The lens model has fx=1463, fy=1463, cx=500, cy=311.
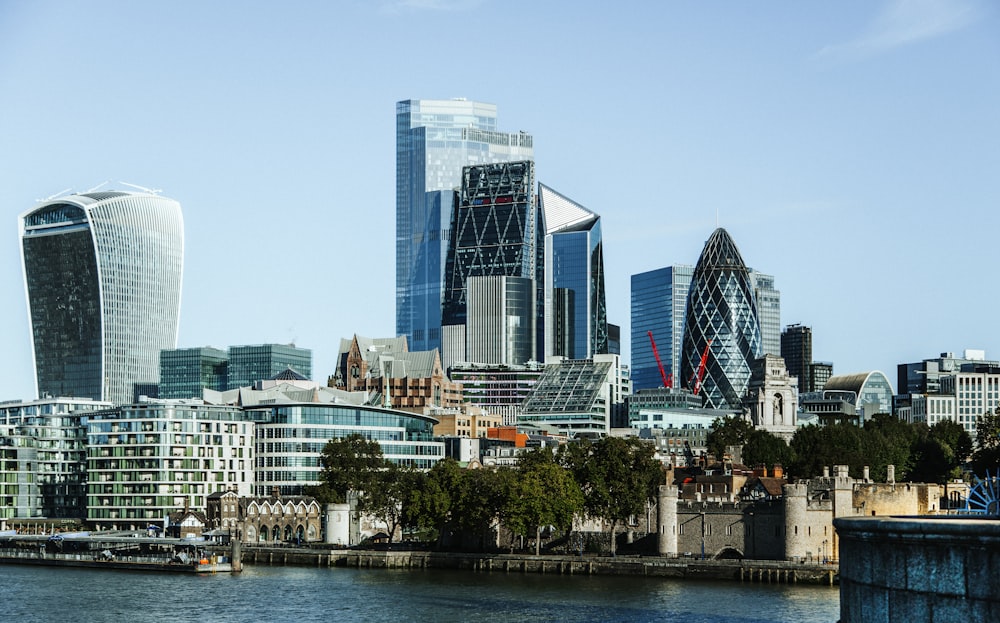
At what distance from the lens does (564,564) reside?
130625mm

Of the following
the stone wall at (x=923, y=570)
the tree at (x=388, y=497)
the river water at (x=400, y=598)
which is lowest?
the river water at (x=400, y=598)

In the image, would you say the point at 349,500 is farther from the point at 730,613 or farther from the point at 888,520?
the point at 888,520

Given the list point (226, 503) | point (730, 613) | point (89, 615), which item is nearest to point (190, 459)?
point (226, 503)

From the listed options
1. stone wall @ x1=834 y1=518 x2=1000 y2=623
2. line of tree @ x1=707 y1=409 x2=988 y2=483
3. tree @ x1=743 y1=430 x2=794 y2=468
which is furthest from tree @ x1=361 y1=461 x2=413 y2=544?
stone wall @ x1=834 y1=518 x2=1000 y2=623

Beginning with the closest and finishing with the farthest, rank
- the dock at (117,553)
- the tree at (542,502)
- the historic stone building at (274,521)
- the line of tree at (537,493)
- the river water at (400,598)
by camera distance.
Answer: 1. the river water at (400,598)
2. the tree at (542,502)
3. the line of tree at (537,493)
4. the dock at (117,553)
5. the historic stone building at (274,521)

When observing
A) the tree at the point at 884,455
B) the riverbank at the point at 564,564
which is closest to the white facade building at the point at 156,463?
the riverbank at the point at 564,564

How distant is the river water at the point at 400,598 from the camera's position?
313 feet

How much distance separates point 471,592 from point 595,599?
38.3 feet

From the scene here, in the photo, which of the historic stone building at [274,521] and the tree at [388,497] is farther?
the historic stone building at [274,521]

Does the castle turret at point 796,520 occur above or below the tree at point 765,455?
below

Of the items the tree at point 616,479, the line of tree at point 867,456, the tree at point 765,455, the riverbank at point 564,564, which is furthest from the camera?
the tree at point 765,455

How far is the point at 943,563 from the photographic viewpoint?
24000 mm

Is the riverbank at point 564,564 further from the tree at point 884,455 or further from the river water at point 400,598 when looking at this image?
the tree at point 884,455

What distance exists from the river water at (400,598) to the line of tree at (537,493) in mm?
7863
